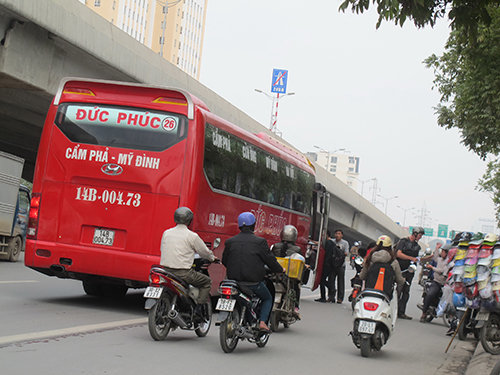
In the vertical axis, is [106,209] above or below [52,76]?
→ below

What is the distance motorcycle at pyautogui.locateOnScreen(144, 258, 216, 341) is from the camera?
7785 mm

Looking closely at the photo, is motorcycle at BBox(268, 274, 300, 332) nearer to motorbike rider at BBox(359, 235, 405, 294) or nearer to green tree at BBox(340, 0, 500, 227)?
motorbike rider at BBox(359, 235, 405, 294)

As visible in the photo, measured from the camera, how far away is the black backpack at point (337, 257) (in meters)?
17.1

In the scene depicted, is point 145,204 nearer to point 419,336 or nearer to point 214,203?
point 214,203

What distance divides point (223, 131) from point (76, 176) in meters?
2.50

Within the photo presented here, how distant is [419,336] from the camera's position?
12117 mm

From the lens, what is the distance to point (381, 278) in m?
9.41

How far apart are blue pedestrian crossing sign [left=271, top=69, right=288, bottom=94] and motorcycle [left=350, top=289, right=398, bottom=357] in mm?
37740

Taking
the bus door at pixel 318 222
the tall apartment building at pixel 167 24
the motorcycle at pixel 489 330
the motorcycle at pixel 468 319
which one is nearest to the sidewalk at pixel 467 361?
the motorcycle at pixel 489 330

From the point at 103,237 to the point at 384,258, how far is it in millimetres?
4081

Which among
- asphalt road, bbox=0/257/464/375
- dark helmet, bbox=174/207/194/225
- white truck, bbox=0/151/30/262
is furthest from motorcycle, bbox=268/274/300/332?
white truck, bbox=0/151/30/262

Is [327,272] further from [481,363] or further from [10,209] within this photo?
[481,363]

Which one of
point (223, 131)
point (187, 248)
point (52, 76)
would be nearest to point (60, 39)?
point (52, 76)

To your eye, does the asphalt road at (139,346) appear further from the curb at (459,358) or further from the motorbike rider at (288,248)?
the motorbike rider at (288,248)
